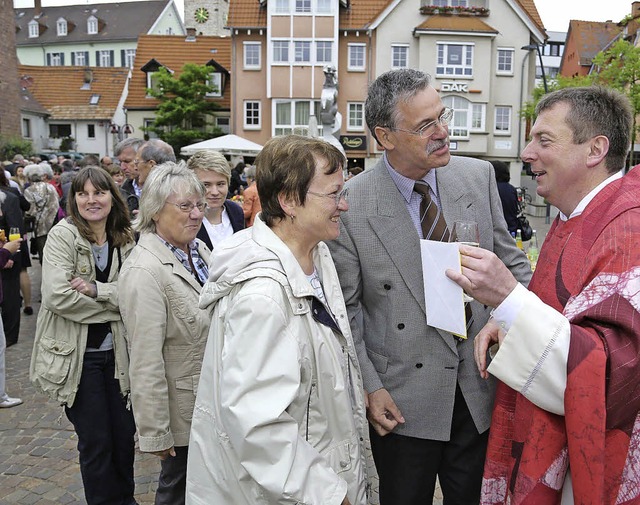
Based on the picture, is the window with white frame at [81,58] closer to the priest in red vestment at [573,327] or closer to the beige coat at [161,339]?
the beige coat at [161,339]

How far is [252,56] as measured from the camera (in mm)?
33125

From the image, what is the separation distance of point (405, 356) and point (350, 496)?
0.67 metres

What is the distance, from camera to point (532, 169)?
2.22 metres

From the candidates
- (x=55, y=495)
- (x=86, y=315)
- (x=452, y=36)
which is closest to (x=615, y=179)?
(x=86, y=315)

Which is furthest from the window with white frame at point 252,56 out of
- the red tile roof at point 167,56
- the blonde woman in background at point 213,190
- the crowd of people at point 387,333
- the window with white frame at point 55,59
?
the window with white frame at point 55,59

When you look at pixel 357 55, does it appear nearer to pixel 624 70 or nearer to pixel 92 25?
pixel 624 70

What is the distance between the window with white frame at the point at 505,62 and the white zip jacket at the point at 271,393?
110 feet

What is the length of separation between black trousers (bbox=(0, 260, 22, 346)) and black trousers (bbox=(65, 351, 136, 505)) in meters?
4.64

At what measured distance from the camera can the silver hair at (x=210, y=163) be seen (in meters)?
4.75

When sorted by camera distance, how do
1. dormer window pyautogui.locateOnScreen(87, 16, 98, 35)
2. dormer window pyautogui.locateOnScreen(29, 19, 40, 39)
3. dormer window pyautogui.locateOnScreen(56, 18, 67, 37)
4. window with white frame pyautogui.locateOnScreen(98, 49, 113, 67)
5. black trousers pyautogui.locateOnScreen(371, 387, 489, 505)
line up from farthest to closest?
dormer window pyautogui.locateOnScreen(29, 19, 40, 39) < dormer window pyautogui.locateOnScreen(56, 18, 67, 37) < dormer window pyautogui.locateOnScreen(87, 16, 98, 35) < window with white frame pyautogui.locateOnScreen(98, 49, 113, 67) < black trousers pyautogui.locateOnScreen(371, 387, 489, 505)

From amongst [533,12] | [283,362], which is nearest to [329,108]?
[283,362]

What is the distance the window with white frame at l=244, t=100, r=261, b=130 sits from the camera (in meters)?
33.5

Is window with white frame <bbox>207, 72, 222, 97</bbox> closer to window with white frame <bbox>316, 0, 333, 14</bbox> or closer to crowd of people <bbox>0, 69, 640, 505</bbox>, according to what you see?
window with white frame <bbox>316, 0, 333, 14</bbox>

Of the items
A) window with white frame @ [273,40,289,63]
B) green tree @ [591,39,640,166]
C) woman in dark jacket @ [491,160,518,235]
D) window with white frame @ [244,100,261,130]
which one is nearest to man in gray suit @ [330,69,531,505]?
woman in dark jacket @ [491,160,518,235]
